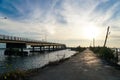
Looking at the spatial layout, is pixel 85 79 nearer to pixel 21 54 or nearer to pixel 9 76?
pixel 9 76

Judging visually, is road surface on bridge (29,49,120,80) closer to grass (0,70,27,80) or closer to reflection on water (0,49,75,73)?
grass (0,70,27,80)

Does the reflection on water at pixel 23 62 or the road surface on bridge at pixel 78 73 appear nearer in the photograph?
the road surface on bridge at pixel 78 73

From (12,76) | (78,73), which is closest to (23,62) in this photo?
(78,73)

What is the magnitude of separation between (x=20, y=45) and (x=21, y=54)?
28.5ft

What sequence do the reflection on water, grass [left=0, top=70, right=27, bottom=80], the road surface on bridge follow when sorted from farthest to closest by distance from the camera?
the reflection on water → the road surface on bridge → grass [left=0, top=70, right=27, bottom=80]

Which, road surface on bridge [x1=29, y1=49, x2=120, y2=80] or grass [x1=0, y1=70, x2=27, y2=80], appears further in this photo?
road surface on bridge [x1=29, y1=49, x2=120, y2=80]

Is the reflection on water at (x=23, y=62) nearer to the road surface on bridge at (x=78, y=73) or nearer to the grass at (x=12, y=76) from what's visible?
the grass at (x=12, y=76)

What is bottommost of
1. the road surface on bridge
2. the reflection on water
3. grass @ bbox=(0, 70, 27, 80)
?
the reflection on water

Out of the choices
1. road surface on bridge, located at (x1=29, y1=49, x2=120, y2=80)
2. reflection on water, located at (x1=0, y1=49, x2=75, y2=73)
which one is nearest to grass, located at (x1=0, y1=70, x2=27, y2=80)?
road surface on bridge, located at (x1=29, y1=49, x2=120, y2=80)

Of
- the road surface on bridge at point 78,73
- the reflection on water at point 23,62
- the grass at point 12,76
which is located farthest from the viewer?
the reflection on water at point 23,62

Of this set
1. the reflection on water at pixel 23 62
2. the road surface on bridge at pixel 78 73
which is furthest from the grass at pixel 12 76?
the reflection on water at pixel 23 62

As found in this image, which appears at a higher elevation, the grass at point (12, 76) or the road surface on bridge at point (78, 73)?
the grass at point (12, 76)

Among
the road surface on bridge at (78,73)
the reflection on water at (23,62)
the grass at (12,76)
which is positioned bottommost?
the reflection on water at (23,62)

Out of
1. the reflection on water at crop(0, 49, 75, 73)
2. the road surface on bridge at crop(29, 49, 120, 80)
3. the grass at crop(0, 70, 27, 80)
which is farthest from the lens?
the reflection on water at crop(0, 49, 75, 73)
